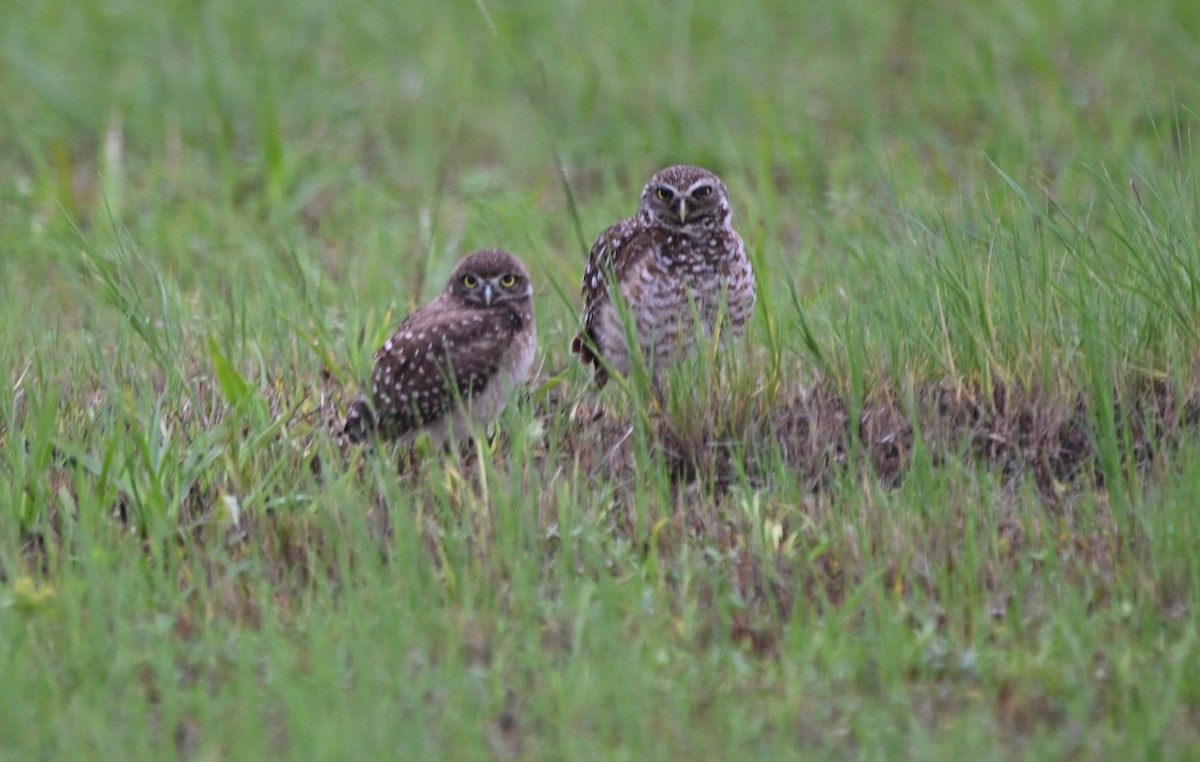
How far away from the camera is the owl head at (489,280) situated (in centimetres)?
571

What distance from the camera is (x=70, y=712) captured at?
3.83m

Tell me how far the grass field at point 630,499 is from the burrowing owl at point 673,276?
0.59 ft

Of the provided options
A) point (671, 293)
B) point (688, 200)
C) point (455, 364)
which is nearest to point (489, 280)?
point (455, 364)

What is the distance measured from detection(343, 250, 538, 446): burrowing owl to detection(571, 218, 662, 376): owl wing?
343mm

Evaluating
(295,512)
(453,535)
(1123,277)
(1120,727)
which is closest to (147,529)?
(295,512)

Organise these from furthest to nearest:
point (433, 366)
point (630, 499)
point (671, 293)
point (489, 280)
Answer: point (671, 293), point (489, 280), point (433, 366), point (630, 499)

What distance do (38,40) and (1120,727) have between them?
8.43 m

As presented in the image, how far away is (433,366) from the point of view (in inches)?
213

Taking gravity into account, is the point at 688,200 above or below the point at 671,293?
above

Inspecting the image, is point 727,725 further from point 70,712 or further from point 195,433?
point 195,433

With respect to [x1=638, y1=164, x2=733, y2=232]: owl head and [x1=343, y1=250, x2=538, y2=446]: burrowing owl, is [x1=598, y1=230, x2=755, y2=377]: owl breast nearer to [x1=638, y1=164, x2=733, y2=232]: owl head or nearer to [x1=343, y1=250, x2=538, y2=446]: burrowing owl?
[x1=638, y1=164, x2=733, y2=232]: owl head

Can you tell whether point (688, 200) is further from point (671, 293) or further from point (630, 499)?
point (630, 499)

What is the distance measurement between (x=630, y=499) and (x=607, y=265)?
4.13 ft

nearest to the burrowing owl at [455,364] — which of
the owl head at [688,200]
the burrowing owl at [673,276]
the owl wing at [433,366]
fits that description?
the owl wing at [433,366]
